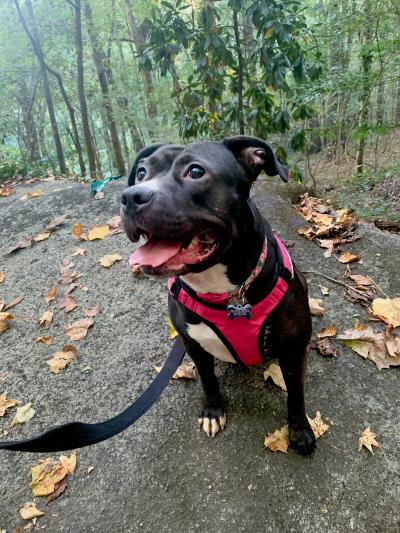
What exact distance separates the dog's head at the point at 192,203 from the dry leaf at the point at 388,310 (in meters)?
1.62

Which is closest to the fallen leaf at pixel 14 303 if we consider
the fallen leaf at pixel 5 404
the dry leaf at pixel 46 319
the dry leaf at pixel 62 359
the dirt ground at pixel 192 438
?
the dirt ground at pixel 192 438

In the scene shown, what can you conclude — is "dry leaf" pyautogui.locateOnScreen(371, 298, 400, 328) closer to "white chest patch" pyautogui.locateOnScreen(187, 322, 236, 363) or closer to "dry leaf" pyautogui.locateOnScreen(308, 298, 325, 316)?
"dry leaf" pyautogui.locateOnScreen(308, 298, 325, 316)

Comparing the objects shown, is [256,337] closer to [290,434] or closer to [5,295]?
[290,434]

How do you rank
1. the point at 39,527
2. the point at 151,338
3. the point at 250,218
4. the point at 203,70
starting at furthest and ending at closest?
the point at 203,70
the point at 151,338
the point at 39,527
the point at 250,218

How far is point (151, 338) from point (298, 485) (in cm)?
152

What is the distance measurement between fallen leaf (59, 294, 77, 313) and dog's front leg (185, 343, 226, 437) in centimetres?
178

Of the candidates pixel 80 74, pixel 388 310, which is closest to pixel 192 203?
pixel 388 310

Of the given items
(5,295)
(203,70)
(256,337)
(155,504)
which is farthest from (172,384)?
(203,70)

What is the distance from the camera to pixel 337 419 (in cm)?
224

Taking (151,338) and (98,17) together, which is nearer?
(151,338)

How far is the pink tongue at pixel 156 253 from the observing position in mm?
1559

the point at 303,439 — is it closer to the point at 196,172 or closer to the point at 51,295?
the point at 196,172

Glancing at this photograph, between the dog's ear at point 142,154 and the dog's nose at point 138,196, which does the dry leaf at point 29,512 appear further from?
the dog's ear at point 142,154

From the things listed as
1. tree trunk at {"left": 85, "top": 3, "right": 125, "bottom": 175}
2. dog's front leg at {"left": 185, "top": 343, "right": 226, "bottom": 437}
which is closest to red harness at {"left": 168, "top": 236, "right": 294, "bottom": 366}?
dog's front leg at {"left": 185, "top": 343, "right": 226, "bottom": 437}
